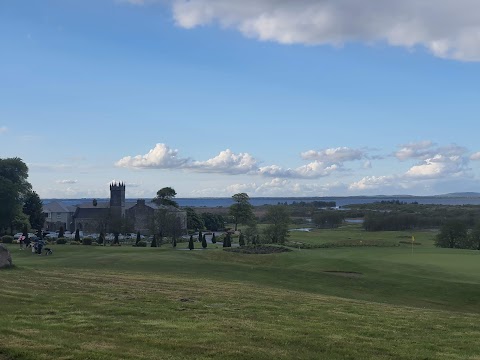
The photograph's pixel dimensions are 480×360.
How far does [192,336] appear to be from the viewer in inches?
479

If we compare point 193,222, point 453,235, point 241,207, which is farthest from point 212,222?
point 453,235

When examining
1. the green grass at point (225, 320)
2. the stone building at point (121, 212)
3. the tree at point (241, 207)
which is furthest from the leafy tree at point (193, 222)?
the green grass at point (225, 320)

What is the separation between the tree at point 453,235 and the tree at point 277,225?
72.8 feet

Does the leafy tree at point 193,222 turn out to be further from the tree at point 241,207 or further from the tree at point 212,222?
the tree at point 241,207

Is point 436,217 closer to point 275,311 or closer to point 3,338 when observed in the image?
point 275,311

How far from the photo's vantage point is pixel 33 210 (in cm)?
9744

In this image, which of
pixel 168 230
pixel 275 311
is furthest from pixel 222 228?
pixel 275 311

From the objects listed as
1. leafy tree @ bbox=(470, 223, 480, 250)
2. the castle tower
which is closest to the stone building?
the castle tower

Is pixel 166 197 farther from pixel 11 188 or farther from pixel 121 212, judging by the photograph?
pixel 11 188

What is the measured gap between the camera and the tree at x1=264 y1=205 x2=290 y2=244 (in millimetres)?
74938

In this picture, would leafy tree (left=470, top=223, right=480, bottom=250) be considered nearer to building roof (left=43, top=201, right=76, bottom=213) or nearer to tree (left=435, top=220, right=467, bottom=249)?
tree (left=435, top=220, right=467, bottom=249)

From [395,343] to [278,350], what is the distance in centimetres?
372

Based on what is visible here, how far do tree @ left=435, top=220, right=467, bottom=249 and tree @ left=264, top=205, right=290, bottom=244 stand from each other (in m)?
→ 22.2

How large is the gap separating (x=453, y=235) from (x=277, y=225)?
24.9m
